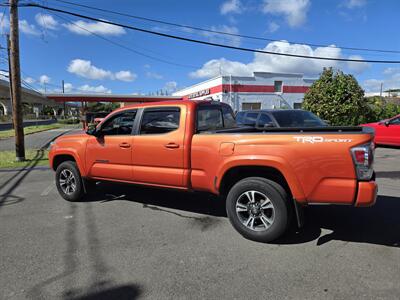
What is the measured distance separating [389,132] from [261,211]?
35.8 ft

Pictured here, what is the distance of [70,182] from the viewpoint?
19.9ft

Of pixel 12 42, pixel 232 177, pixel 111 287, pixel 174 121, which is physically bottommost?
pixel 111 287

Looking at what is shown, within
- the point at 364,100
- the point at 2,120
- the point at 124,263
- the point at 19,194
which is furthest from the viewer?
the point at 2,120

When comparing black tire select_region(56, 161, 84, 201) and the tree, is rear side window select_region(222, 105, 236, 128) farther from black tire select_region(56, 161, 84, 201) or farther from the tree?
the tree

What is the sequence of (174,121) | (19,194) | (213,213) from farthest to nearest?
(19,194), (213,213), (174,121)

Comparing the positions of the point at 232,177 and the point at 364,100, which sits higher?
the point at 364,100

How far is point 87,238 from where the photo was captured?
424 centimetres

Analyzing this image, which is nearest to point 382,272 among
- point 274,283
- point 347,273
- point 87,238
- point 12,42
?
point 347,273

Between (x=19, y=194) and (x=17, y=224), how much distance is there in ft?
7.01

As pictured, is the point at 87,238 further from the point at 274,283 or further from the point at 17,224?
the point at 274,283

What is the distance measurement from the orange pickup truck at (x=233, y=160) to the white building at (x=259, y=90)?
84.7ft

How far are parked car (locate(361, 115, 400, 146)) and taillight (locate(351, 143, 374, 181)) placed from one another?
1050cm

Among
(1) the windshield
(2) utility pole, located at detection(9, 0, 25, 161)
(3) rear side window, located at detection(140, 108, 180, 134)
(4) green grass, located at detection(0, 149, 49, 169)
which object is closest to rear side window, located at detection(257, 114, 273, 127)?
(1) the windshield

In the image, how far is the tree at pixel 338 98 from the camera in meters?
16.9
